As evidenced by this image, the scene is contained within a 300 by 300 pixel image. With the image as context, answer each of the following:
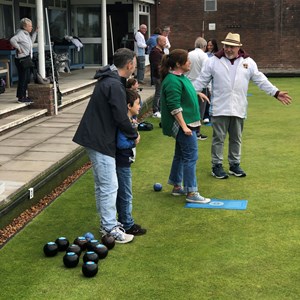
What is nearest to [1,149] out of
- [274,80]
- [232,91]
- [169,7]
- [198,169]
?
[198,169]

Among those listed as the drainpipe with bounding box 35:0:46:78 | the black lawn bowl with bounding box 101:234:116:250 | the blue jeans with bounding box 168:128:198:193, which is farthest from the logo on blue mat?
the drainpipe with bounding box 35:0:46:78

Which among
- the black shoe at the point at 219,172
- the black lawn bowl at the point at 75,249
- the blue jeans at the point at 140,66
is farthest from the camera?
the blue jeans at the point at 140,66

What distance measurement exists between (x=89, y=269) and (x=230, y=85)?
3.24 m

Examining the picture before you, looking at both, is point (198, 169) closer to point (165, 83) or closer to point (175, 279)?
point (165, 83)

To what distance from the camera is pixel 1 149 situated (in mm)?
7445

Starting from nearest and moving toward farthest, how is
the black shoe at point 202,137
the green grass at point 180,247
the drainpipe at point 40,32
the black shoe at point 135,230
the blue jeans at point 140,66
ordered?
the green grass at point 180,247
the black shoe at point 135,230
the black shoe at point 202,137
the drainpipe at point 40,32
the blue jeans at point 140,66

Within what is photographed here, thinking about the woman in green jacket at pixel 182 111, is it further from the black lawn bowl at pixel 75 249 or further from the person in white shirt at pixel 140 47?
the person in white shirt at pixel 140 47

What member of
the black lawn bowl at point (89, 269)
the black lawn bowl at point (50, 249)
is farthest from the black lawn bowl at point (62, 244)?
the black lawn bowl at point (89, 269)

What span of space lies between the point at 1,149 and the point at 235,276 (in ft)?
14.9

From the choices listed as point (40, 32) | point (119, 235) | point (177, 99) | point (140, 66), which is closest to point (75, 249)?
point (119, 235)

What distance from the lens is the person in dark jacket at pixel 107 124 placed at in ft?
14.0

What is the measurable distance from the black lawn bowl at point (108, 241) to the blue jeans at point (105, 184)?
0.54 ft

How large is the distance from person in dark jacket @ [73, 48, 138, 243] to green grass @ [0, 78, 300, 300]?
0.57 m

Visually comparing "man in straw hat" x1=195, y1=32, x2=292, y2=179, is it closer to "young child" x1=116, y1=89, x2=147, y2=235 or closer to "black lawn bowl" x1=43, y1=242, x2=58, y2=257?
"young child" x1=116, y1=89, x2=147, y2=235
